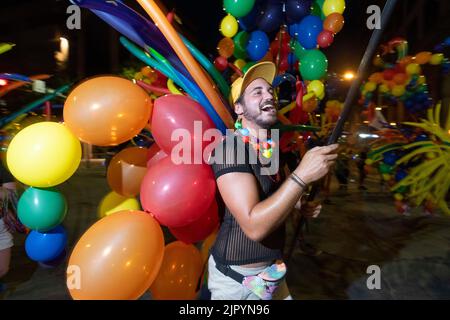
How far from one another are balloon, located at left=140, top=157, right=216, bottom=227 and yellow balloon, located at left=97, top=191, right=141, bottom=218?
527 mm

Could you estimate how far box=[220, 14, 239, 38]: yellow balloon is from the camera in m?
3.43

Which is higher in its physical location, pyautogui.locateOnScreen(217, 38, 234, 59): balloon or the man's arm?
pyautogui.locateOnScreen(217, 38, 234, 59): balloon

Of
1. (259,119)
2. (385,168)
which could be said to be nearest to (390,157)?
(385,168)

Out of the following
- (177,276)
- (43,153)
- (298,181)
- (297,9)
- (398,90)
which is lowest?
(177,276)

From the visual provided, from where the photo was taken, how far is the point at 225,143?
1.55m

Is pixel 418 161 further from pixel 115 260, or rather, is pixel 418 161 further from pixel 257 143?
pixel 115 260

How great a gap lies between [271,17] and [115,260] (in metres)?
2.59

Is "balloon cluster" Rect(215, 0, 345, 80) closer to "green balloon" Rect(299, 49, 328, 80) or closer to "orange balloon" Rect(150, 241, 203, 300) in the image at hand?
"green balloon" Rect(299, 49, 328, 80)

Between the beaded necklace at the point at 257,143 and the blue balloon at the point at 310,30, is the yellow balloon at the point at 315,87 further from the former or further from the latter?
the beaded necklace at the point at 257,143

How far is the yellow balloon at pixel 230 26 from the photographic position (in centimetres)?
343

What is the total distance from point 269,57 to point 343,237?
118 inches

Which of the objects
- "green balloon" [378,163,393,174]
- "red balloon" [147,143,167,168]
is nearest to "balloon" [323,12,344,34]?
"red balloon" [147,143,167,168]

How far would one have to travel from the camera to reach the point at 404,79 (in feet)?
17.8
